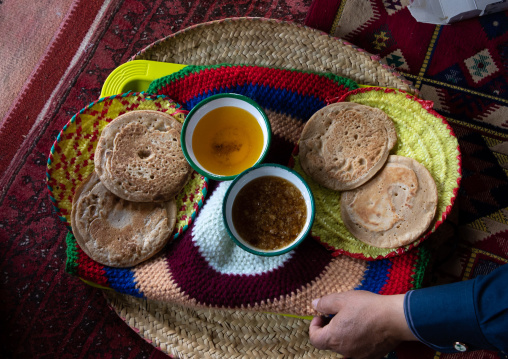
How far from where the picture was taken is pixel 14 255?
1222 millimetres

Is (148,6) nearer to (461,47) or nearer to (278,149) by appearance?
(278,149)

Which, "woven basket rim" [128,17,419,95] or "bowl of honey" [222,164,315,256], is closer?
"bowl of honey" [222,164,315,256]

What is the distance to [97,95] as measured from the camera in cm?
130

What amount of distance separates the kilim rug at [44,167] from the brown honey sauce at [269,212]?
0.58 metres

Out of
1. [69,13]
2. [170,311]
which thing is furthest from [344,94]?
[69,13]

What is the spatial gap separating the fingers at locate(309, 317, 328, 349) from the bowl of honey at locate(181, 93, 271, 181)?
0.39m

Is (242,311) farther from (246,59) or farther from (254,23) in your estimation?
(254,23)

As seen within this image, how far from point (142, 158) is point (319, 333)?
1.87 ft

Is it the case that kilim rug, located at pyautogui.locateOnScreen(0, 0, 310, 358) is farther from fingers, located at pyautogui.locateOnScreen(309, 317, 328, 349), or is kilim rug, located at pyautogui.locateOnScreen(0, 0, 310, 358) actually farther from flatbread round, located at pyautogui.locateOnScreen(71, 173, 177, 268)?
fingers, located at pyautogui.locateOnScreen(309, 317, 328, 349)

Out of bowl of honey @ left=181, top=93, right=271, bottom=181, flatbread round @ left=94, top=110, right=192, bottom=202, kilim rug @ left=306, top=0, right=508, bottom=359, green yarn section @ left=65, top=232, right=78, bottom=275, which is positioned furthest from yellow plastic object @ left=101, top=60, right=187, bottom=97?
kilim rug @ left=306, top=0, right=508, bottom=359

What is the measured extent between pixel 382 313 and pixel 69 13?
1.34m

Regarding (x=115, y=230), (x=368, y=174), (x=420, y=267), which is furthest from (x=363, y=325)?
(x=115, y=230)

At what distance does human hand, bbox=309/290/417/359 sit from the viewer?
0.79m

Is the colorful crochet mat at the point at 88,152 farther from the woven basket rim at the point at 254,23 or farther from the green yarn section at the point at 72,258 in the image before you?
the woven basket rim at the point at 254,23
